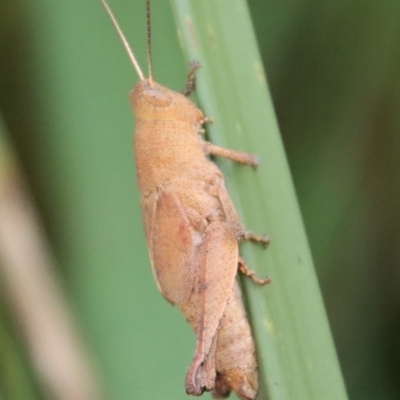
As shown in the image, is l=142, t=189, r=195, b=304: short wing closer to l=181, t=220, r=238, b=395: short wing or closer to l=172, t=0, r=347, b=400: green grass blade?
l=181, t=220, r=238, b=395: short wing

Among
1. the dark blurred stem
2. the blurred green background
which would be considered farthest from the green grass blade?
the dark blurred stem

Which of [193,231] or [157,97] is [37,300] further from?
[157,97]

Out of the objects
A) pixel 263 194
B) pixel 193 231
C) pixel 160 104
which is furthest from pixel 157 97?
pixel 263 194

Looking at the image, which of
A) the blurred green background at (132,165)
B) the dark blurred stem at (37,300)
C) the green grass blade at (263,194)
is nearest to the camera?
the green grass blade at (263,194)

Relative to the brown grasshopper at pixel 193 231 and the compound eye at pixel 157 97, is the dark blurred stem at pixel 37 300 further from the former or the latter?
the compound eye at pixel 157 97

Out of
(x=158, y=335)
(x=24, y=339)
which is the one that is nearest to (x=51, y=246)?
(x=24, y=339)

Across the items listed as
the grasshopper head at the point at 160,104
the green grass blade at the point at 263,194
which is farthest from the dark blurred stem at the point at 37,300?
the green grass blade at the point at 263,194

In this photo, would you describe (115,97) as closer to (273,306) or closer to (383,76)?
(273,306)
